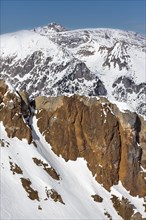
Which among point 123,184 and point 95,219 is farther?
point 123,184

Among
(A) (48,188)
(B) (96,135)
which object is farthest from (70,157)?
(A) (48,188)

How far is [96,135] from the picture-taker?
4532 inches

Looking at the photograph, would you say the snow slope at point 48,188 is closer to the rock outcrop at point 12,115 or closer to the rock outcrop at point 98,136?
the rock outcrop at point 12,115

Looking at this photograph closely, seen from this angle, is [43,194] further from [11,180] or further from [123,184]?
[123,184]

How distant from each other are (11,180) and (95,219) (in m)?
16.8

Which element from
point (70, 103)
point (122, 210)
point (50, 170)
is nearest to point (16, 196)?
point (50, 170)

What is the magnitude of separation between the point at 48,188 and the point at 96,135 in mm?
20489

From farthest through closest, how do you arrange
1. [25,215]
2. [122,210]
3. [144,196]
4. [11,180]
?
[144,196] → [122,210] → [11,180] → [25,215]

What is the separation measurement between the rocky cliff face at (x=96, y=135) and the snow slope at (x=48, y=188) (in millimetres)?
1892

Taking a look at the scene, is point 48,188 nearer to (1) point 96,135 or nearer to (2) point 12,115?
(2) point 12,115

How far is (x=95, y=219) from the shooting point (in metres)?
98.9

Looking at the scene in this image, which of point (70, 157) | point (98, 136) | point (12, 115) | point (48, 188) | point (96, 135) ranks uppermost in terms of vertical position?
point (96, 135)

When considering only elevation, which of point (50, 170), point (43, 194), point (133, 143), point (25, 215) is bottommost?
point (25, 215)

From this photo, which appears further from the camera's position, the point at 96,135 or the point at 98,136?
the point at 96,135
